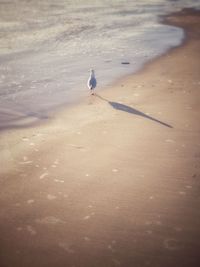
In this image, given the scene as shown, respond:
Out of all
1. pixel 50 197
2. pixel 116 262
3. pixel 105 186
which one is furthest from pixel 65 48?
pixel 116 262

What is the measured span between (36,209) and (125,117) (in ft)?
13.2

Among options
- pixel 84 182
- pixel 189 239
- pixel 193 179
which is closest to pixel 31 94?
pixel 84 182

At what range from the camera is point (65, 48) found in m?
16.7

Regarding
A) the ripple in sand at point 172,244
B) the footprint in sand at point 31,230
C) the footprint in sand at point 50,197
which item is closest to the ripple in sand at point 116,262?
the ripple in sand at point 172,244

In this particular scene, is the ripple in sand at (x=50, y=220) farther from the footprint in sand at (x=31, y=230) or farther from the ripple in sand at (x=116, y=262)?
the ripple in sand at (x=116, y=262)

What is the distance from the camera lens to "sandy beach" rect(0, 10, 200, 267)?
468 centimetres

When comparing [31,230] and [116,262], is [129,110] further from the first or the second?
[116,262]

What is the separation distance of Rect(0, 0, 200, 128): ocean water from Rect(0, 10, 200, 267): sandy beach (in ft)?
5.99

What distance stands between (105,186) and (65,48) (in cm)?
1232

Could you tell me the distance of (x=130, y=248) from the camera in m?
4.69

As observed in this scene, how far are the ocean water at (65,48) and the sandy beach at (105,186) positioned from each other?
5.99 ft

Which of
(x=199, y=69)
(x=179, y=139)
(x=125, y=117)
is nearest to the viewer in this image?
(x=179, y=139)

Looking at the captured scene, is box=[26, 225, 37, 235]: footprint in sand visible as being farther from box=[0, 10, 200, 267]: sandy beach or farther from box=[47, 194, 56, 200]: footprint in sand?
box=[47, 194, 56, 200]: footprint in sand

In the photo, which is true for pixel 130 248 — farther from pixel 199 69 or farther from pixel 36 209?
pixel 199 69
